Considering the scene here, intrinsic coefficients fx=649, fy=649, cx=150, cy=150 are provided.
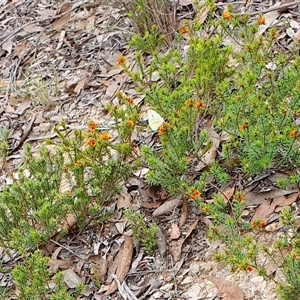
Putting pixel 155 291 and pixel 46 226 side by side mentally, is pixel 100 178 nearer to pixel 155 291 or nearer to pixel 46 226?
pixel 46 226

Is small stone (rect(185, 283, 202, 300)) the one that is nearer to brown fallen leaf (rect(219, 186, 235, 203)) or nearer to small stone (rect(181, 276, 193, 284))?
small stone (rect(181, 276, 193, 284))

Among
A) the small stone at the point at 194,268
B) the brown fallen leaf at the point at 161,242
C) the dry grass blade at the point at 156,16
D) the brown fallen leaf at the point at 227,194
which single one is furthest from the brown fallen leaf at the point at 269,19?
the small stone at the point at 194,268

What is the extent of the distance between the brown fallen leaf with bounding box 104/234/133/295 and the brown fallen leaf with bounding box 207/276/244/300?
0.41m

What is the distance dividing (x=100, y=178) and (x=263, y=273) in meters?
0.99

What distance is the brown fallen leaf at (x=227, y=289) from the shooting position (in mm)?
2551

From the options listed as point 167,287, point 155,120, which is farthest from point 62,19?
point 167,287

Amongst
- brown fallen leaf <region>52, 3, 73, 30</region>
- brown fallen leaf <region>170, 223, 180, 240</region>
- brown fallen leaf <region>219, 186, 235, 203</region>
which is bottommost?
brown fallen leaf <region>170, 223, 180, 240</region>

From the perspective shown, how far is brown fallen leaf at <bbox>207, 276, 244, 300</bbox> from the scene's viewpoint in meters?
2.55

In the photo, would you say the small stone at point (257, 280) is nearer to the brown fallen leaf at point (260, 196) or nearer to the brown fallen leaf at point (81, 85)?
the brown fallen leaf at point (260, 196)

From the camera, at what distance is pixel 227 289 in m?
2.59

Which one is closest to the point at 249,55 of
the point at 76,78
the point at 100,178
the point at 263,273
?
the point at 100,178

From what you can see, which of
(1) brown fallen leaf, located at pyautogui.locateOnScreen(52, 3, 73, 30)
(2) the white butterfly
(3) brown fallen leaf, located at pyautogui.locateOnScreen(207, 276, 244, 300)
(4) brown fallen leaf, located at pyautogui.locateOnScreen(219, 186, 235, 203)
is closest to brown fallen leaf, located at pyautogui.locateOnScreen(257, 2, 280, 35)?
(2) the white butterfly

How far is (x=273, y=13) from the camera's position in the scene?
13.1 feet

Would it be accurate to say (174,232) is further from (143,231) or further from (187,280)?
(187,280)
